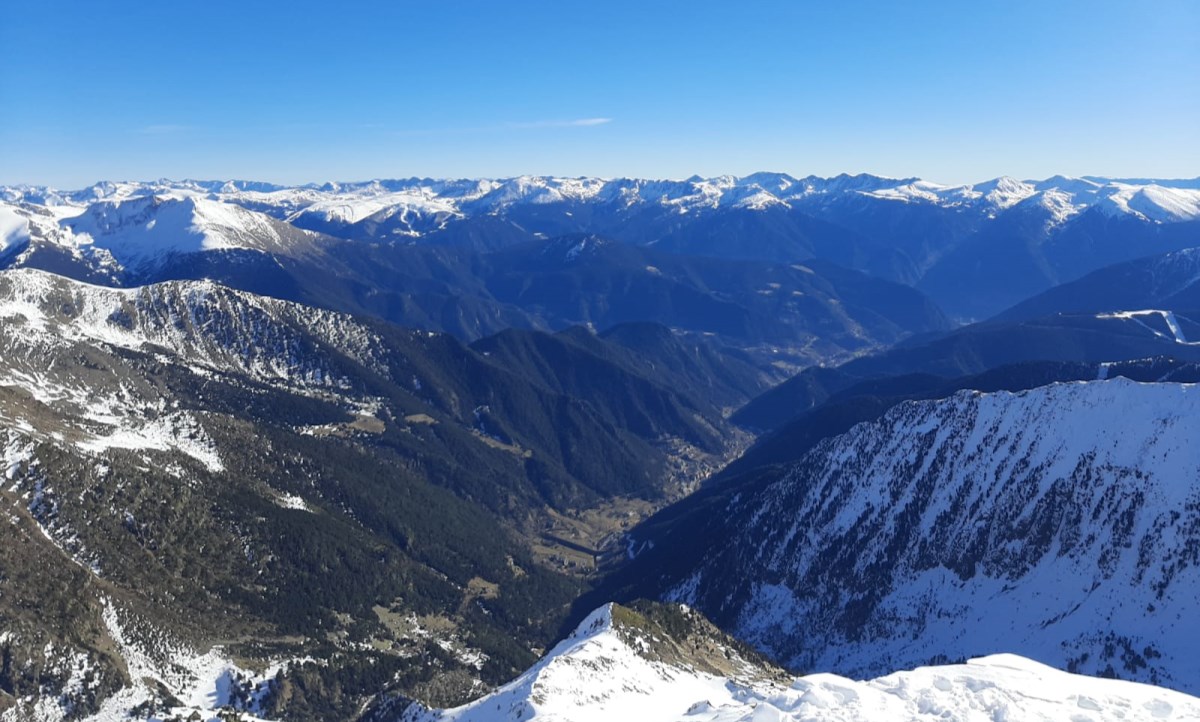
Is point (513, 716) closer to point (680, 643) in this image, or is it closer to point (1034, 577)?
point (680, 643)

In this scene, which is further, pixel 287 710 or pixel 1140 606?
pixel 287 710

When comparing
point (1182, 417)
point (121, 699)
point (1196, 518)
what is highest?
point (1182, 417)

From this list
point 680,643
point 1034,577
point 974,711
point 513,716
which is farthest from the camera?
point 1034,577

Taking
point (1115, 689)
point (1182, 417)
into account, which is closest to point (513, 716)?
point (1115, 689)

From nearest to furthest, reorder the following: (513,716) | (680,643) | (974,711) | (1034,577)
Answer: (974,711)
(513,716)
(680,643)
(1034,577)

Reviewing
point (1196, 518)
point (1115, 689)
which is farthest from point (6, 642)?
point (1196, 518)

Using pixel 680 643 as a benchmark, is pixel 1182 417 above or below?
above

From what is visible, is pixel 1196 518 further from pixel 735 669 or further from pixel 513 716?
pixel 513 716
